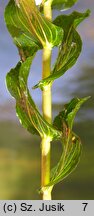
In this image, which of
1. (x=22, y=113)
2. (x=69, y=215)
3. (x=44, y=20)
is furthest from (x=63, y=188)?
(x=44, y=20)

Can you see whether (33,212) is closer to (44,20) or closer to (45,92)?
(45,92)

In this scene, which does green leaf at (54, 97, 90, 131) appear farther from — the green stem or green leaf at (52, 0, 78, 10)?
green leaf at (52, 0, 78, 10)

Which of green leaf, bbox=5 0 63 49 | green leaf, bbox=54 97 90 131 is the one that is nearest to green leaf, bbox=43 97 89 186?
green leaf, bbox=54 97 90 131

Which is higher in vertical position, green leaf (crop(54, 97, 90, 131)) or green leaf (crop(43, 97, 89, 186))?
green leaf (crop(54, 97, 90, 131))

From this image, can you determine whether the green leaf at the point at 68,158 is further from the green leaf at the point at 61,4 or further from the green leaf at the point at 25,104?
the green leaf at the point at 61,4

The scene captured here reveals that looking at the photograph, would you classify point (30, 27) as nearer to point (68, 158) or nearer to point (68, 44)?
point (68, 44)

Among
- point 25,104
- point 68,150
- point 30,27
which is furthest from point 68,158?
point 30,27
